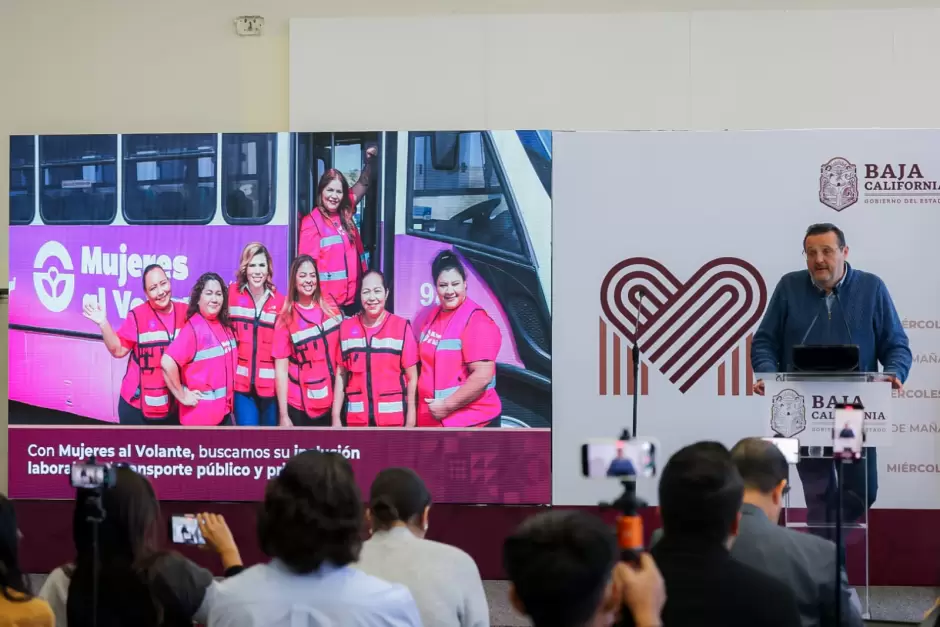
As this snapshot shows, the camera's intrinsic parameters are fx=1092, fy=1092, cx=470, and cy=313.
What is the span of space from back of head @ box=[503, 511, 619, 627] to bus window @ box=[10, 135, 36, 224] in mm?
5420

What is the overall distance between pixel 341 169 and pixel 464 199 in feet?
2.34

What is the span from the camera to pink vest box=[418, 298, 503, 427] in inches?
239

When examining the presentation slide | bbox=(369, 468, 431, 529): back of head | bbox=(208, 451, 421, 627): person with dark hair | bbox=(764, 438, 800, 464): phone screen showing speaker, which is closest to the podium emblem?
bbox=(764, 438, 800, 464): phone screen showing speaker

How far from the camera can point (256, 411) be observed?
6133 mm

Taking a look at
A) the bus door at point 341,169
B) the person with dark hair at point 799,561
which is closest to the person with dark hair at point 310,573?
the person with dark hair at point 799,561

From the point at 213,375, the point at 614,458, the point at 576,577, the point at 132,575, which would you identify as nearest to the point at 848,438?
the point at 614,458

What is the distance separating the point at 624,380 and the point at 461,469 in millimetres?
1030

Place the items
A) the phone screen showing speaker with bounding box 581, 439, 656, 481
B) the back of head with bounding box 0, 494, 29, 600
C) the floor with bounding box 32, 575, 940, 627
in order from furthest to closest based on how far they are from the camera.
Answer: the floor with bounding box 32, 575, 940, 627 < the back of head with bounding box 0, 494, 29, 600 < the phone screen showing speaker with bounding box 581, 439, 656, 481

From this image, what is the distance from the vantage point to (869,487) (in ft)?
19.0

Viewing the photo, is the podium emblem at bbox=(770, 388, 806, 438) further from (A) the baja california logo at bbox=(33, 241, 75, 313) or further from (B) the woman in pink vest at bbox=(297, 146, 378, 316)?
(A) the baja california logo at bbox=(33, 241, 75, 313)

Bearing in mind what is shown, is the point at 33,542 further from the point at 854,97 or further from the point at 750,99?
the point at 854,97

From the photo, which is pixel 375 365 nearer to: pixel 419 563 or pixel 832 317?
pixel 832 317

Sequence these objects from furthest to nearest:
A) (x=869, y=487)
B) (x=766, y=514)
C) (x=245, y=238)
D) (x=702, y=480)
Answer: (x=245, y=238)
(x=869, y=487)
(x=766, y=514)
(x=702, y=480)

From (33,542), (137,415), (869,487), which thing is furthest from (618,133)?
(33,542)
